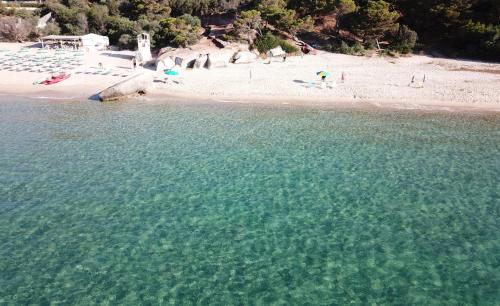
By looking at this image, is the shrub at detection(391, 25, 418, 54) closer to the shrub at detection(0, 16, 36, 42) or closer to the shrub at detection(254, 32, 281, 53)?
the shrub at detection(254, 32, 281, 53)

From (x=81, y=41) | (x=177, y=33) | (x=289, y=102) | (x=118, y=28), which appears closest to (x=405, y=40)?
(x=289, y=102)

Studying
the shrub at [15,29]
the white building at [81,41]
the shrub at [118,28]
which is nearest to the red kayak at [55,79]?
the white building at [81,41]

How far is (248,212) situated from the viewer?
13203mm

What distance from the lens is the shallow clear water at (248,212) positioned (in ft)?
31.6

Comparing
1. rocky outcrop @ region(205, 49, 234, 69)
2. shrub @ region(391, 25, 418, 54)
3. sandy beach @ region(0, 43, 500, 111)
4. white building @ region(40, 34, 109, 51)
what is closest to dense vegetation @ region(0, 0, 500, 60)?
shrub @ region(391, 25, 418, 54)

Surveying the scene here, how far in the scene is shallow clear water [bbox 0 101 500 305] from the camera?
9633mm

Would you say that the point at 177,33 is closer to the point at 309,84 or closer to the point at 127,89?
the point at 127,89

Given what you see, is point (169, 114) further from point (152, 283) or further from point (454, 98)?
point (454, 98)

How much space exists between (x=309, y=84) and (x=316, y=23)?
22.3 metres

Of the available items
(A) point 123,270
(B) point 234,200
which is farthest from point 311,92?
(A) point 123,270

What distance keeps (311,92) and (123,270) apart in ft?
69.7

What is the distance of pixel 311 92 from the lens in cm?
2836

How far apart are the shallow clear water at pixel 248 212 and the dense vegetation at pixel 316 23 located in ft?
71.1

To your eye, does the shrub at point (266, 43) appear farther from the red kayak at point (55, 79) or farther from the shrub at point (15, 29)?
the shrub at point (15, 29)
